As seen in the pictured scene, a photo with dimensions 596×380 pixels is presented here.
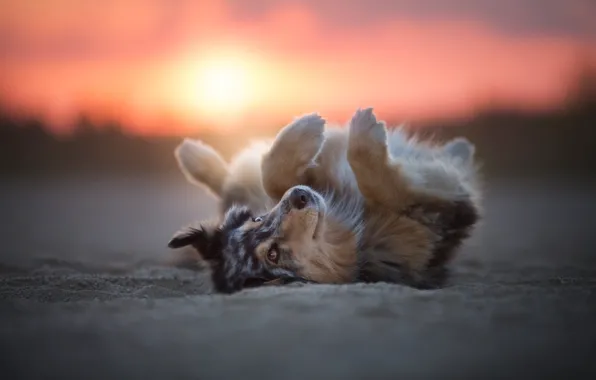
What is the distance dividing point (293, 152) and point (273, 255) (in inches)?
30.9

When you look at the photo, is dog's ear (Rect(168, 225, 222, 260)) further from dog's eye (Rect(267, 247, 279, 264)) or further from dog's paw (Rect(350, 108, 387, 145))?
dog's paw (Rect(350, 108, 387, 145))

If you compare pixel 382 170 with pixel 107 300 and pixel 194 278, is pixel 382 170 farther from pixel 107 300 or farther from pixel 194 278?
pixel 107 300

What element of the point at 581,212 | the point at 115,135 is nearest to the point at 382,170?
the point at 581,212

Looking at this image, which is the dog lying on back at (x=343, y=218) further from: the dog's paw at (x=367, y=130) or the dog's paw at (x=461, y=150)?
the dog's paw at (x=461, y=150)

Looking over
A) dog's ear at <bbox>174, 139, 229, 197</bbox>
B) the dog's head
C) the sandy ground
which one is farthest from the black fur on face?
dog's ear at <bbox>174, 139, 229, 197</bbox>

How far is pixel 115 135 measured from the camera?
9.59 meters

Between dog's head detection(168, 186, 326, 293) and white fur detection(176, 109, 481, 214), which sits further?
white fur detection(176, 109, 481, 214)

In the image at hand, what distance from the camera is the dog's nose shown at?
315cm

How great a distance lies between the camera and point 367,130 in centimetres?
356

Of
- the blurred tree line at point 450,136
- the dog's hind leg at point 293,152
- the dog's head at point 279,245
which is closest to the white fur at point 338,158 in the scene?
the dog's hind leg at point 293,152

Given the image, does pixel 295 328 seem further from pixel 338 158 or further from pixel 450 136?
pixel 450 136

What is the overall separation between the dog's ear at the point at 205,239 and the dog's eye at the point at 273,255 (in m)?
0.42

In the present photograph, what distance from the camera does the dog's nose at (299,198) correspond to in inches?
124

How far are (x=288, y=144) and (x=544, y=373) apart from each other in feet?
7.42
